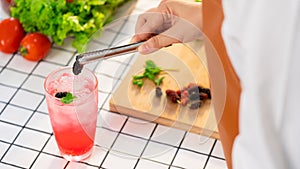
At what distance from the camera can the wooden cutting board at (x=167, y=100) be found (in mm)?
1232

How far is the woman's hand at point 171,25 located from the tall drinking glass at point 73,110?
6.5 inches

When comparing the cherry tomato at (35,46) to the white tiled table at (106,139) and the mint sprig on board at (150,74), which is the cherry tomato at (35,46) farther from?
the mint sprig on board at (150,74)

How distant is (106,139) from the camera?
122 centimetres

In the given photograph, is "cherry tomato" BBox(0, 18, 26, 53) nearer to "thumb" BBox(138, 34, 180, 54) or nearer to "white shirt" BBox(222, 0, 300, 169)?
"thumb" BBox(138, 34, 180, 54)

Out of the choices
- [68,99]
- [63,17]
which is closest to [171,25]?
[68,99]

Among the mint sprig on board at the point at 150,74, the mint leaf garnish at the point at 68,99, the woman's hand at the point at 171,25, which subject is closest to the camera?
the woman's hand at the point at 171,25

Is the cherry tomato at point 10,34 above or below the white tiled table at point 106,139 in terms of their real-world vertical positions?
above

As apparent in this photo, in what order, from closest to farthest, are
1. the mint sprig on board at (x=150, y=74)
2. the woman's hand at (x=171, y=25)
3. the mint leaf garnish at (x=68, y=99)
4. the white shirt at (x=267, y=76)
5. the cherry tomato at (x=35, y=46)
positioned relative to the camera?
1. the white shirt at (x=267, y=76)
2. the woman's hand at (x=171, y=25)
3. the mint leaf garnish at (x=68, y=99)
4. the mint sprig on board at (x=150, y=74)
5. the cherry tomato at (x=35, y=46)

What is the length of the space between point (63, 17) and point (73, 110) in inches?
13.7

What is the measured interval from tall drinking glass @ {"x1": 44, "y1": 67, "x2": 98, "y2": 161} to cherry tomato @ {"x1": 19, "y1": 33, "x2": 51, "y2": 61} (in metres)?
0.23

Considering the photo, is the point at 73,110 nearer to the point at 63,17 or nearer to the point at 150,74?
the point at 150,74

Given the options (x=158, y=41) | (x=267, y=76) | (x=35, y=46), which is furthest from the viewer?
(x=35, y=46)

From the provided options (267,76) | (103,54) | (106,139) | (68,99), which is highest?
(267,76)

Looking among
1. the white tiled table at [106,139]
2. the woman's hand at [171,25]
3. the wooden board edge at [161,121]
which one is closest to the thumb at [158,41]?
the woman's hand at [171,25]
